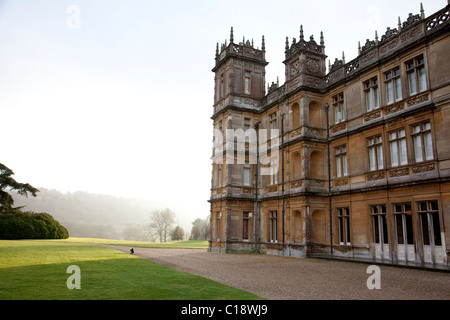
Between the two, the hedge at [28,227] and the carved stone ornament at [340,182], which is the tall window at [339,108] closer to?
the carved stone ornament at [340,182]

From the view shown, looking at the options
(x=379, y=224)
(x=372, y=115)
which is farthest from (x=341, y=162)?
(x=379, y=224)

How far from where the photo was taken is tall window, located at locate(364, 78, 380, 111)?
20.1m

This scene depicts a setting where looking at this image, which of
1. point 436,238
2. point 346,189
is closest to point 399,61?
point 346,189

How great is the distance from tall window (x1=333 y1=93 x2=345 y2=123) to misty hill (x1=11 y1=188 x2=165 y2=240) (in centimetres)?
8745

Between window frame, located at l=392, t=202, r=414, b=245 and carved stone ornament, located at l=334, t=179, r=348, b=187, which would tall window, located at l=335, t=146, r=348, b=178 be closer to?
carved stone ornament, located at l=334, t=179, r=348, b=187

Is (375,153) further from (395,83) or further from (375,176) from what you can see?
(395,83)

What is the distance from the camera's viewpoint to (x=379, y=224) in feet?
61.3

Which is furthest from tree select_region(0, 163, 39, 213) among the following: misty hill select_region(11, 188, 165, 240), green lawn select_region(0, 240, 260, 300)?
misty hill select_region(11, 188, 165, 240)

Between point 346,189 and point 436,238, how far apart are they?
19.8ft

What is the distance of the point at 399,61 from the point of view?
60.4 ft

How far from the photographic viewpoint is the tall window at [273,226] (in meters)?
25.9

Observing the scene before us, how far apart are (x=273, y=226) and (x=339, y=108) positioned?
34.1 ft
